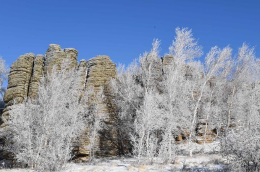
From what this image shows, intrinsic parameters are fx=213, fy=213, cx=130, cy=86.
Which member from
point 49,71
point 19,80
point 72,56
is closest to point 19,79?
point 19,80

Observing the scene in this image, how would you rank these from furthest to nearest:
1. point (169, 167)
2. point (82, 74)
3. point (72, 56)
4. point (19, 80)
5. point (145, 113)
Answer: point (72, 56)
point (82, 74)
point (19, 80)
point (145, 113)
point (169, 167)

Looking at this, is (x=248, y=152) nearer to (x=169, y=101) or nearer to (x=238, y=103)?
(x=169, y=101)

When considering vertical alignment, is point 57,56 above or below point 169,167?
above

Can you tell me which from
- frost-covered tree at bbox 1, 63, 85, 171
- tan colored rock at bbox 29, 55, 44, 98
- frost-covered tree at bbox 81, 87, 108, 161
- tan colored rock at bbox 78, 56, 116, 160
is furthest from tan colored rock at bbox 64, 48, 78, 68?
frost-covered tree at bbox 1, 63, 85, 171

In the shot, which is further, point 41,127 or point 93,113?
point 93,113

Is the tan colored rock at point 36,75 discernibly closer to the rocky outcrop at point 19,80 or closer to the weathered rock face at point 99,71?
Answer: the rocky outcrop at point 19,80

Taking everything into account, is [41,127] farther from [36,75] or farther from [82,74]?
[36,75]

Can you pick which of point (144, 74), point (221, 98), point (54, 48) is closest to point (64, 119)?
point (144, 74)

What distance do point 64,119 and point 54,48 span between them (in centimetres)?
1198

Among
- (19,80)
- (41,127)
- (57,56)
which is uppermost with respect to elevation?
(57,56)

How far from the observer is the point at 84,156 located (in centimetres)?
2275

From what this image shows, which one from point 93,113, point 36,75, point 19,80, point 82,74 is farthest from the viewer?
point 82,74

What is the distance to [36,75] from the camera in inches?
1053

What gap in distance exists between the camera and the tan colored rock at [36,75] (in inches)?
1013
